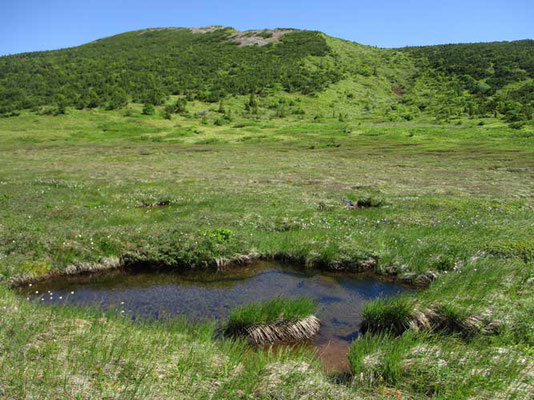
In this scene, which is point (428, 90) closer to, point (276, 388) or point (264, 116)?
point (264, 116)

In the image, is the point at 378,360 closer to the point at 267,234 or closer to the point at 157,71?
the point at 267,234

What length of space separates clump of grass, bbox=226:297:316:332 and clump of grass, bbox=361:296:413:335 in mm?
1453

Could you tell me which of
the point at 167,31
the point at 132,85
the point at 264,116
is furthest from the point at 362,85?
the point at 167,31

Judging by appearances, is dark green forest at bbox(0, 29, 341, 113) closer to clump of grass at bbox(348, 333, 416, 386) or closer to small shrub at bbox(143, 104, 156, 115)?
small shrub at bbox(143, 104, 156, 115)

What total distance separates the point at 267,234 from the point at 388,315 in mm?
8729

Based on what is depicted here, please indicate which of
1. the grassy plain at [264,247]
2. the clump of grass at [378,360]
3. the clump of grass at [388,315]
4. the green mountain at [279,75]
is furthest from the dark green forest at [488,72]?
the clump of grass at [378,360]

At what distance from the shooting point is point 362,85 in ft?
361

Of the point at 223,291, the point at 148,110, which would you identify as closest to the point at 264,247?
the point at 223,291

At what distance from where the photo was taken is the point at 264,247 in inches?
677

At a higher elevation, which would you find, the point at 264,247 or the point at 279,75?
the point at 279,75

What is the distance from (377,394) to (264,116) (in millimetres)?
82758

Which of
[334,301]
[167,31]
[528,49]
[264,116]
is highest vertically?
[167,31]

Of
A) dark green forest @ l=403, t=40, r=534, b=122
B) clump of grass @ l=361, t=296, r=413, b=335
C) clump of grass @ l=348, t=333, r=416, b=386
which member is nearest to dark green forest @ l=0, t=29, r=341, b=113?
dark green forest @ l=403, t=40, r=534, b=122

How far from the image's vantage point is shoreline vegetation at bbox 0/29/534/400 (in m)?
7.52
